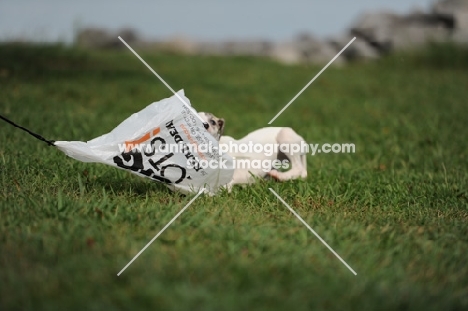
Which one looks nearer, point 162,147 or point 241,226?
point 241,226

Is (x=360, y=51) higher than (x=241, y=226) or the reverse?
the reverse

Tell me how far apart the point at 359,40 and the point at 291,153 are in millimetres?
12189

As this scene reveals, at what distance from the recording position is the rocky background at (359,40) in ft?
49.0

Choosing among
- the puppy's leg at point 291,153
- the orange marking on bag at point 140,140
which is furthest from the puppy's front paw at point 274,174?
the orange marking on bag at point 140,140

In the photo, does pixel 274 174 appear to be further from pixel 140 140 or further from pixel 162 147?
pixel 140 140

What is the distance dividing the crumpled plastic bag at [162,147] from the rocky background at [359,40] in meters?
10.9

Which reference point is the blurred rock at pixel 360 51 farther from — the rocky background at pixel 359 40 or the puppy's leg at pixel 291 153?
the puppy's leg at pixel 291 153

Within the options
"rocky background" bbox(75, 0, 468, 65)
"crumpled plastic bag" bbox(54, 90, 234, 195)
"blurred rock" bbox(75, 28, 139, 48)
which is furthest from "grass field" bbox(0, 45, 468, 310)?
"blurred rock" bbox(75, 28, 139, 48)

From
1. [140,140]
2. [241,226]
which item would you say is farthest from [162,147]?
[241,226]

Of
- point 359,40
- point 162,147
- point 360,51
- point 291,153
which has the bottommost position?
point 360,51

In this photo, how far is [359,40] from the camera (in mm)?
16156

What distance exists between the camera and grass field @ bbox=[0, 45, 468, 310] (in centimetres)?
265

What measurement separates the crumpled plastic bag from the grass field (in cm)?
19

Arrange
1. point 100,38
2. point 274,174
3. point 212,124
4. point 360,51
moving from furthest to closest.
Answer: point 100,38 < point 360,51 < point 274,174 < point 212,124
